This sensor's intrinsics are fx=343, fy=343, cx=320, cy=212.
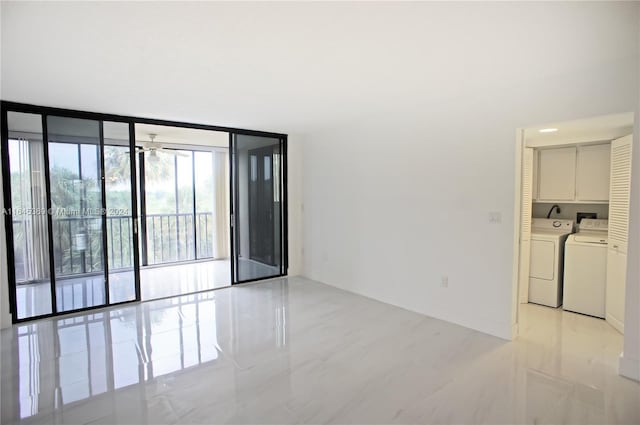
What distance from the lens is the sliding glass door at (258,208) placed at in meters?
5.30

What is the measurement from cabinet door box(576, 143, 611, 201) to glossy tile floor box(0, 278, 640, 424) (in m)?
1.46

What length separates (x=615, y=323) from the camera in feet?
11.5

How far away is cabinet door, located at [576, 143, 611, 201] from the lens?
3996 mm

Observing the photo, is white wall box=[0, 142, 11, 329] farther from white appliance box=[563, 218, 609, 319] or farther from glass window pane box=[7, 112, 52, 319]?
white appliance box=[563, 218, 609, 319]

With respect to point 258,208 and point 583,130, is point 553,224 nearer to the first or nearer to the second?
point 583,130

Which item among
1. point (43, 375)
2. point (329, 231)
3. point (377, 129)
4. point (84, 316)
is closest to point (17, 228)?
point (84, 316)

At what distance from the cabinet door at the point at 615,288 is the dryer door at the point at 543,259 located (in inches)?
22.5

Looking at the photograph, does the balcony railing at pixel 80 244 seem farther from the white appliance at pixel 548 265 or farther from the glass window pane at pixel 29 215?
the white appliance at pixel 548 265

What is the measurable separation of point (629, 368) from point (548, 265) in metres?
1.72

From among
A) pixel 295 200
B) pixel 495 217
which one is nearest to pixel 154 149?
pixel 295 200

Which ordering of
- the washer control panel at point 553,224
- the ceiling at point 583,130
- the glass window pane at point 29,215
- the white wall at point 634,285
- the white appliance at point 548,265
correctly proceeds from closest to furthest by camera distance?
the white wall at point 634,285 < the ceiling at point 583,130 < the glass window pane at point 29,215 < the white appliance at point 548,265 < the washer control panel at point 553,224

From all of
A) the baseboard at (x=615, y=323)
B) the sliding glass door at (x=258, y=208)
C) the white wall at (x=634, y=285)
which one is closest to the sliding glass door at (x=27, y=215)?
the sliding glass door at (x=258, y=208)

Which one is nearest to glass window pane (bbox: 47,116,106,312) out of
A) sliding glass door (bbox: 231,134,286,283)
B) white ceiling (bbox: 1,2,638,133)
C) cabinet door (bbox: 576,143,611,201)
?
white ceiling (bbox: 1,2,638,133)

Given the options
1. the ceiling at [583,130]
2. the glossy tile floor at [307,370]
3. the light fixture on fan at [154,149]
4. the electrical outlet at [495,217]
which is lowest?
the glossy tile floor at [307,370]
